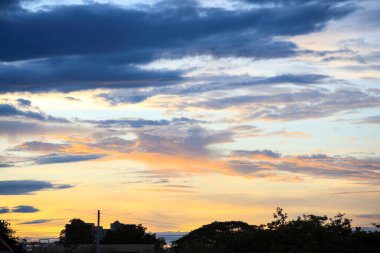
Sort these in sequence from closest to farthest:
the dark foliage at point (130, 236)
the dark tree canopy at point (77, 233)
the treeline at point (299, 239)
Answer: the treeline at point (299, 239) → the dark foliage at point (130, 236) → the dark tree canopy at point (77, 233)

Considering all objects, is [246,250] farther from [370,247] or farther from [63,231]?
[63,231]

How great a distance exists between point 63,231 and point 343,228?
6834 centimetres

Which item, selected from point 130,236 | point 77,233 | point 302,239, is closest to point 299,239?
point 302,239

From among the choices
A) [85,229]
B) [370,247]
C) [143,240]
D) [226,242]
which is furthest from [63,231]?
[370,247]

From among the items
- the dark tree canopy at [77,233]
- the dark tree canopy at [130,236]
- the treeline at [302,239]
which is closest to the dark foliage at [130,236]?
the dark tree canopy at [130,236]

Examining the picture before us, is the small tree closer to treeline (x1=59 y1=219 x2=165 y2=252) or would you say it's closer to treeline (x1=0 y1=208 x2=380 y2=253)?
treeline (x1=59 y1=219 x2=165 y2=252)

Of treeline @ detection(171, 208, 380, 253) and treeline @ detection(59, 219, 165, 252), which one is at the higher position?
treeline @ detection(59, 219, 165, 252)

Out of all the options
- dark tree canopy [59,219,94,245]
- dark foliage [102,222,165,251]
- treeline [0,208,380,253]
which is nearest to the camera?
treeline [0,208,380,253]

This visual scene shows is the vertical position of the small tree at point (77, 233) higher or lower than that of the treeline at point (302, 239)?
higher

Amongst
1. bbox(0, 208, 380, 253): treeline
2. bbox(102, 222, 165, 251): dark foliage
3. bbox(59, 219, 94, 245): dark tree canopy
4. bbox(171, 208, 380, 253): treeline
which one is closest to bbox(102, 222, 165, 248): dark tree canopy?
bbox(102, 222, 165, 251): dark foliage

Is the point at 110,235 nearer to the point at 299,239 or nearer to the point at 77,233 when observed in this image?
the point at 77,233

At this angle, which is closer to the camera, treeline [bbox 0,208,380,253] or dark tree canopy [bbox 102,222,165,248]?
treeline [bbox 0,208,380,253]

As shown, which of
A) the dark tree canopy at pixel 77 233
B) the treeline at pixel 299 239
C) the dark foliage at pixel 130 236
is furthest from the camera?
the dark tree canopy at pixel 77 233

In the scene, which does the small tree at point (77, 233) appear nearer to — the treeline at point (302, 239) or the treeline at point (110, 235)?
the treeline at point (110, 235)
